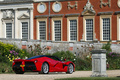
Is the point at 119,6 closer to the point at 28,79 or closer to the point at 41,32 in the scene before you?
the point at 41,32

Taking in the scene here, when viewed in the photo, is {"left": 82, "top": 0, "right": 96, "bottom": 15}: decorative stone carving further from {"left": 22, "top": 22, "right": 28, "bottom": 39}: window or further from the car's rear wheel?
the car's rear wheel

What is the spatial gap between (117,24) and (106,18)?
5.15 ft

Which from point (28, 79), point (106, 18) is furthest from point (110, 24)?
point (28, 79)

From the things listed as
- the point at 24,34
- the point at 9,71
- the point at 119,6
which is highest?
the point at 119,6

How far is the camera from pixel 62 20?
4288 cm

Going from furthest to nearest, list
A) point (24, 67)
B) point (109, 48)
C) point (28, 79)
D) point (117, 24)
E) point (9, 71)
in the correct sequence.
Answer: point (117, 24)
point (109, 48)
point (9, 71)
point (24, 67)
point (28, 79)

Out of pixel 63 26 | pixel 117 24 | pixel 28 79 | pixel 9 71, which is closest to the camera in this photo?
pixel 28 79

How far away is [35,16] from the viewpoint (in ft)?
145

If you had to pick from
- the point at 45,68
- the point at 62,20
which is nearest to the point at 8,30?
the point at 62,20

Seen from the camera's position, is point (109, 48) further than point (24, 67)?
Yes

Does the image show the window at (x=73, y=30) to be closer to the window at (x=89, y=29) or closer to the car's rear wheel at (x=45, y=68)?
the window at (x=89, y=29)

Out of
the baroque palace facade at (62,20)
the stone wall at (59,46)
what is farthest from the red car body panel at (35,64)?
the baroque palace facade at (62,20)

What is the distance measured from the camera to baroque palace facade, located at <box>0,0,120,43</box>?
40875 mm

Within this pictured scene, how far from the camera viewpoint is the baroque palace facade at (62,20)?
134ft
